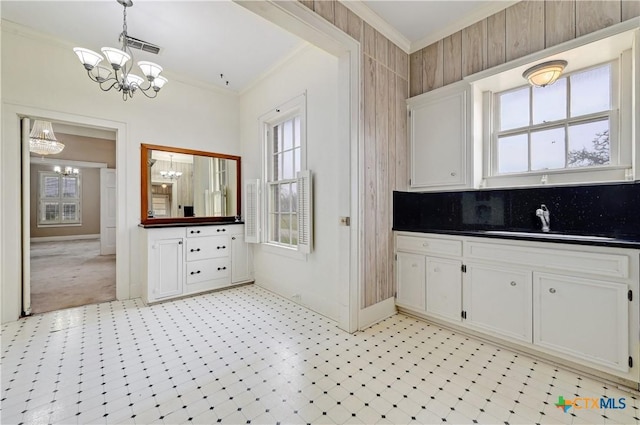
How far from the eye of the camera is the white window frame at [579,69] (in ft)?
6.04

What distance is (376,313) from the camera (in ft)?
8.79

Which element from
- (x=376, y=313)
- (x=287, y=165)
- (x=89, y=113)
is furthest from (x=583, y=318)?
(x=89, y=113)

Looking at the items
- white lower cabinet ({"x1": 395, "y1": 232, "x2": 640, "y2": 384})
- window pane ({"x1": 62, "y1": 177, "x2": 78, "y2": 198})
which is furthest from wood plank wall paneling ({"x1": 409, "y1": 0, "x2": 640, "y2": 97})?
window pane ({"x1": 62, "y1": 177, "x2": 78, "y2": 198})

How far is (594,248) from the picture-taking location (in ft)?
5.68

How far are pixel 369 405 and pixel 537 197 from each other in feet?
7.27

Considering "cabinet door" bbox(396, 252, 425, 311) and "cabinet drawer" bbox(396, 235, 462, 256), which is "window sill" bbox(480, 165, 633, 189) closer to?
"cabinet drawer" bbox(396, 235, 462, 256)

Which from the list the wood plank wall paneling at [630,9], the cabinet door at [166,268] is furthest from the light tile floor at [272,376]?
the wood plank wall paneling at [630,9]

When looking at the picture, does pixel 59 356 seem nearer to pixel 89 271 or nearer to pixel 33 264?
pixel 89 271

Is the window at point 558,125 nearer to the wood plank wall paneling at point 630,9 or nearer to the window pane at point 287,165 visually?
the wood plank wall paneling at point 630,9

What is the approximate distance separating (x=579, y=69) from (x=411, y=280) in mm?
2293

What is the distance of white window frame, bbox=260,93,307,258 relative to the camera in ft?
10.3

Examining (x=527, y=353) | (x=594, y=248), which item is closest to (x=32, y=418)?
(x=527, y=353)

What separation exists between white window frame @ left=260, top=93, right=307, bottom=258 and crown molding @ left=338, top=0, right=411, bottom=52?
977 mm

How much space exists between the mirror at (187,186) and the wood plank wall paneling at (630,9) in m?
4.31
